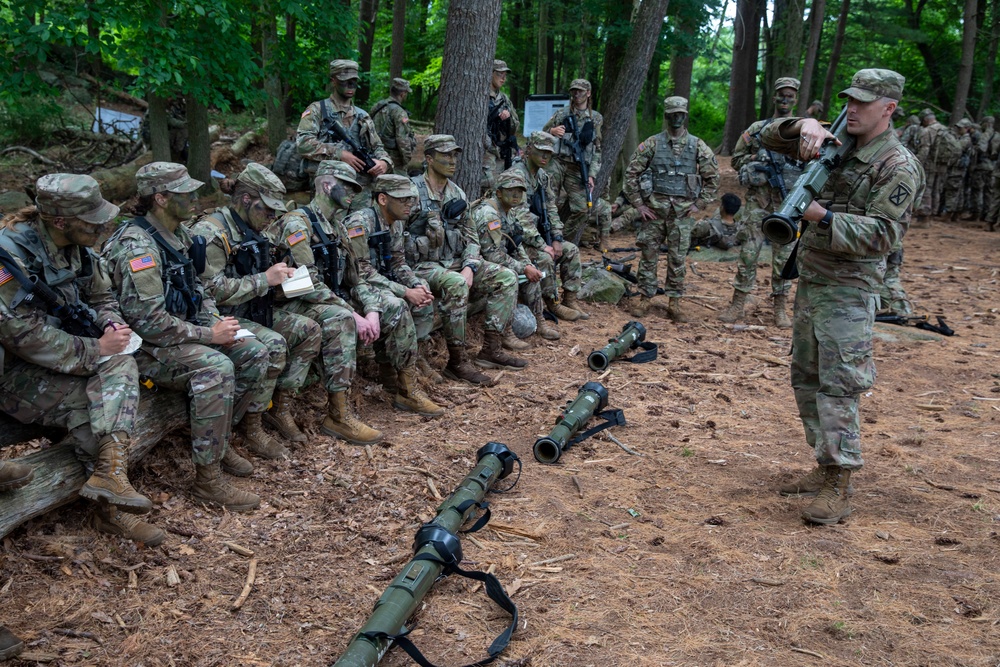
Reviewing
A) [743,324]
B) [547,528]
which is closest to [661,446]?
[547,528]

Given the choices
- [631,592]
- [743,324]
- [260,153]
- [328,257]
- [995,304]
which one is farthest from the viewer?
[260,153]

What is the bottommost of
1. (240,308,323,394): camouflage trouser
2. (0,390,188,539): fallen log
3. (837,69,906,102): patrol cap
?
(0,390,188,539): fallen log

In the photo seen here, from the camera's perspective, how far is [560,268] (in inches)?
386

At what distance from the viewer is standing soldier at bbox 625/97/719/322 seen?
9820 millimetres

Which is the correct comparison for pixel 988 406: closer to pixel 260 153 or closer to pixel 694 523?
pixel 694 523

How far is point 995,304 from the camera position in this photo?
11070 millimetres

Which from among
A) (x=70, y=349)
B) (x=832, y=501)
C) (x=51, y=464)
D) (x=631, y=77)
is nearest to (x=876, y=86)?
(x=832, y=501)

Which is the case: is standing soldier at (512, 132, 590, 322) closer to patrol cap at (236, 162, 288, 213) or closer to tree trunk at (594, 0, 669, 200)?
tree trunk at (594, 0, 669, 200)

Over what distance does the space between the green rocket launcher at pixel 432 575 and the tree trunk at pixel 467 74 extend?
485cm

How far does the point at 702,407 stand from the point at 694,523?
2.39m

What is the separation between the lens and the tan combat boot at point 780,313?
975cm

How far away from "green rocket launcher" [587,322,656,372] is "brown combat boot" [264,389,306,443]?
10.9ft

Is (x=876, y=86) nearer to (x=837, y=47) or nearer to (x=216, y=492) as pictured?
Result: (x=216, y=492)

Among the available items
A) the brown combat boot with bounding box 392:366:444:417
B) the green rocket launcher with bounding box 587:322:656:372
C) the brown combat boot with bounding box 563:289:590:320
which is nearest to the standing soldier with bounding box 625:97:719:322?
the brown combat boot with bounding box 563:289:590:320
